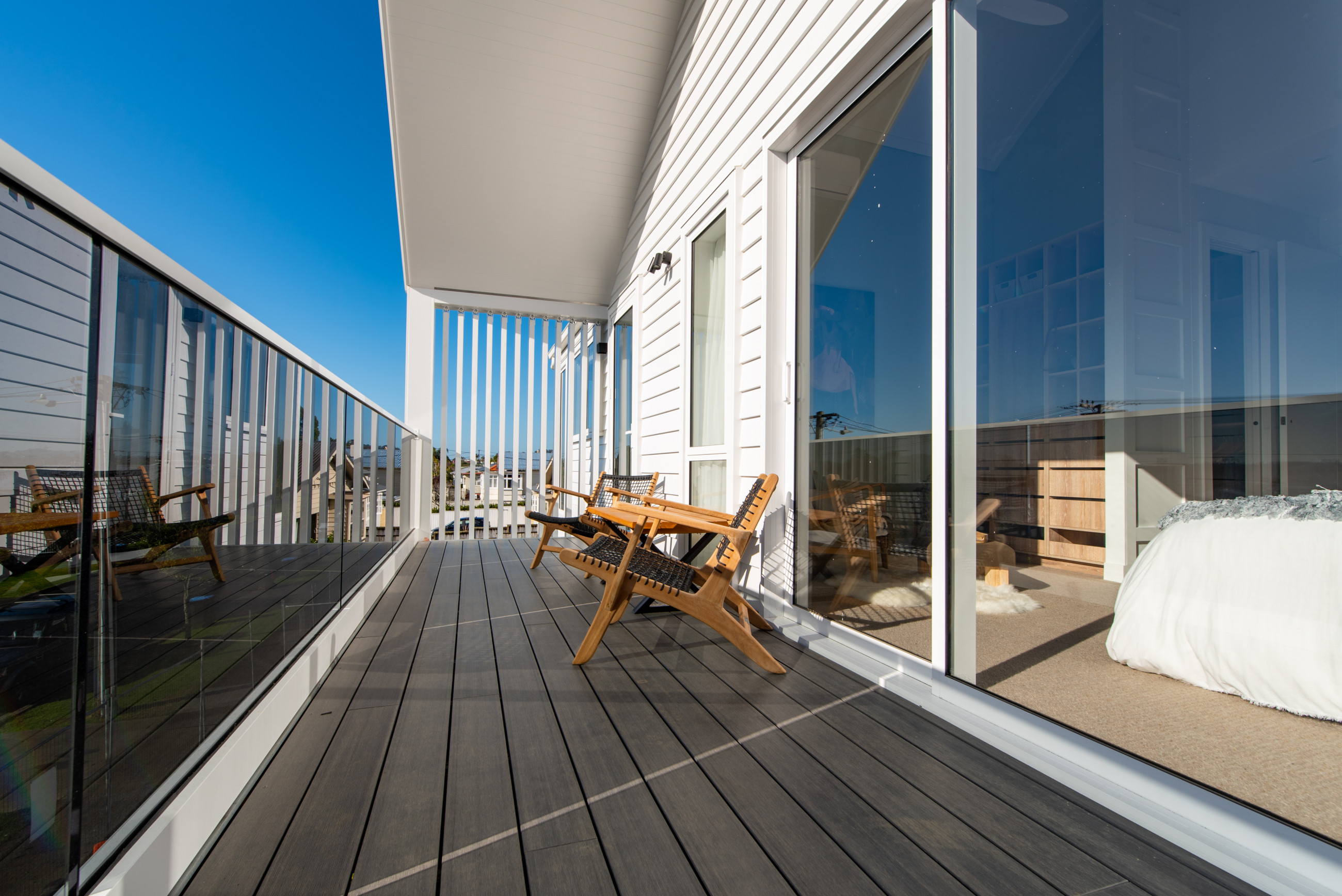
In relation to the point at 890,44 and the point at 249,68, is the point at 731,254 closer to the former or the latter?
the point at 890,44

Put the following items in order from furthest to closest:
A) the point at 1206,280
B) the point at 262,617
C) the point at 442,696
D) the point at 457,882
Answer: the point at 442,696, the point at 262,617, the point at 1206,280, the point at 457,882

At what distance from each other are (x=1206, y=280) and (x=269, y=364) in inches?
81.1

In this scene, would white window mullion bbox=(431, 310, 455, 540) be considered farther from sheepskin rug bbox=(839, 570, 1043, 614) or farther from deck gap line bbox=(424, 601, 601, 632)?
sheepskin rug bbox=(839, 570, 1043, 614)

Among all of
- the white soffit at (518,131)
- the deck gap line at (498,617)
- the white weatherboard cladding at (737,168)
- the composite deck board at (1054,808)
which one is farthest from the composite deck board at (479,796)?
the white soffit at (518,131)

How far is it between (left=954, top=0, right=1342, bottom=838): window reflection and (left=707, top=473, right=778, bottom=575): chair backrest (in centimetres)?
74

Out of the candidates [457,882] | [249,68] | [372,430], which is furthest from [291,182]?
[457,882]

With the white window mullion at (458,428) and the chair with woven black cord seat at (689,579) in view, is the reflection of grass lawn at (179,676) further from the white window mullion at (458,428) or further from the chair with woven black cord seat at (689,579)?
the white window mullion at (458,428)

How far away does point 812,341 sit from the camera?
8.52 feet

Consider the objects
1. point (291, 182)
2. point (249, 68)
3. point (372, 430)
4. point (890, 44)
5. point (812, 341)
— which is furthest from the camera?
point (291, 182)

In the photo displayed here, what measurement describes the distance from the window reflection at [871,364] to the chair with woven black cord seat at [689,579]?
0.32m

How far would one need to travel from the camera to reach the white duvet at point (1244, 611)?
1.03 m

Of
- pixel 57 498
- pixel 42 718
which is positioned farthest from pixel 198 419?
pixel 42 718

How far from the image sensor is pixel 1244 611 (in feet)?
3.77

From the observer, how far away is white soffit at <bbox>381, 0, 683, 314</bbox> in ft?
13.8
